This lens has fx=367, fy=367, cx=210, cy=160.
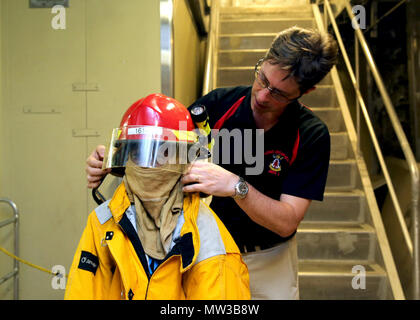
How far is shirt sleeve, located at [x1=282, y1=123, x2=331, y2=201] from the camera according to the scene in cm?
124

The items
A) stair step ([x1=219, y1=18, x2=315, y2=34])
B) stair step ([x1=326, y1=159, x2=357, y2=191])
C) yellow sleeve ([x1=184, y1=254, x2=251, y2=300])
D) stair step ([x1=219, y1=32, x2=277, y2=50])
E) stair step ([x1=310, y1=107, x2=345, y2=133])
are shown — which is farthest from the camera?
stair step ([x1=219, y1=18, x2=315, y2=34])

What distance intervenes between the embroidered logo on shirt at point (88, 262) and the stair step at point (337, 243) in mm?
1742

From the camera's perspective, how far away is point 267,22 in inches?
165

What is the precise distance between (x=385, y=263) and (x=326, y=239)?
0.38 m

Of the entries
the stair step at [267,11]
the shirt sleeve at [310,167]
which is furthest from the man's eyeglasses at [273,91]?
the stair step at [267,11]

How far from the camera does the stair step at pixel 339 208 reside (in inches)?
107

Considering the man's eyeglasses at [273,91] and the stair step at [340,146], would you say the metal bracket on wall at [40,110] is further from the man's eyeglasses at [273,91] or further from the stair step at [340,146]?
the stair step at [340,146]

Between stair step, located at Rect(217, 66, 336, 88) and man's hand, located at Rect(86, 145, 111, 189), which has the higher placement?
stair step, located at Rect(217, 66, 336, 88)

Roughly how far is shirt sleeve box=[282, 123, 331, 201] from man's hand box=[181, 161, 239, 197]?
0.31 meters
